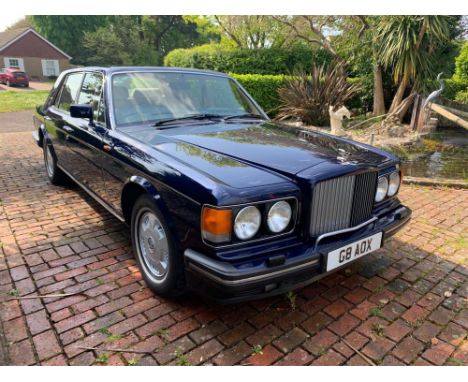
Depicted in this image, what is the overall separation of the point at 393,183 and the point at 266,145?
1.13 m

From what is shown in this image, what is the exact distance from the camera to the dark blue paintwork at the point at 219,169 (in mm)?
2193

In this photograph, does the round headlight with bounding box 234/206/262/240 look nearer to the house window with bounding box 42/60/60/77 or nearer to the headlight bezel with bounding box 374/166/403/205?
the headlight bezel with bounding box 374/166/403/205

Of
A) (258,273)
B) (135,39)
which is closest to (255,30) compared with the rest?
(258,273)

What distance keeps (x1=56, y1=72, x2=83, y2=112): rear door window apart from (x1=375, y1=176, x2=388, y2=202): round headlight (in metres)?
3.52

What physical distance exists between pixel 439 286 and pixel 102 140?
3.19 metres

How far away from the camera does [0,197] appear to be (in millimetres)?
5082

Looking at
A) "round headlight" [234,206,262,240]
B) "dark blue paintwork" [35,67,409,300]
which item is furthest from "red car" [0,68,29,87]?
"round headlight" [234,206,262,240]

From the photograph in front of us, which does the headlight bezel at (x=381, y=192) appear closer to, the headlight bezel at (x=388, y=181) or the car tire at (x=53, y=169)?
the headlight bezel at (x=388, y=181)

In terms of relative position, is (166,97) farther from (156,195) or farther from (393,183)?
(393,183)

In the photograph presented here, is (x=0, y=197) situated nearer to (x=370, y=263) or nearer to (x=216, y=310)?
(x=216, y=310)

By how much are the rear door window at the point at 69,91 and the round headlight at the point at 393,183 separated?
11.8 feet

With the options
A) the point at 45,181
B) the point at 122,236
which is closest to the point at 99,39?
the point at 45,181

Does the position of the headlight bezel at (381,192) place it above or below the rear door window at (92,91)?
below

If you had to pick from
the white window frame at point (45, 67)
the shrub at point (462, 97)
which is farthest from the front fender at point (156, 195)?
the white window frame at point (45, 67)
